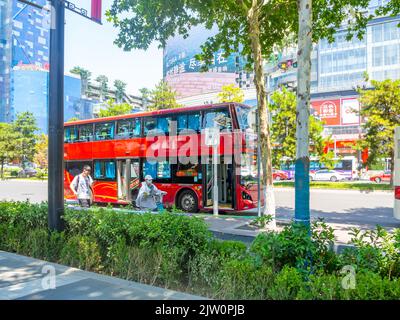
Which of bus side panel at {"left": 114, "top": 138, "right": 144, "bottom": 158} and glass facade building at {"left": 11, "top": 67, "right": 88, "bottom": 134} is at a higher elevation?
glass facade building at {"left": 11, "top": 67, "right": 88, "bottom": 134}

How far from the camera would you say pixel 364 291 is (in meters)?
3.16

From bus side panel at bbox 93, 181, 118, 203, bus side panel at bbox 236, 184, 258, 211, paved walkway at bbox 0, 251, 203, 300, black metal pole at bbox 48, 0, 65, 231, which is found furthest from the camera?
bus side panel at bbox 93, 181, 118, 203

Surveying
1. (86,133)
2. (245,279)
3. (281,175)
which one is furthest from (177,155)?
(281,175)

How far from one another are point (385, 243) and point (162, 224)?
270 centimetres

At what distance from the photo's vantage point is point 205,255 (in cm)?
Answer: 451

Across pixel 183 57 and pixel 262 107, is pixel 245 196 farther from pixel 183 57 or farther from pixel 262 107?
pixel 183 57

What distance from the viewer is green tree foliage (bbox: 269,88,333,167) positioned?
25.3 metres

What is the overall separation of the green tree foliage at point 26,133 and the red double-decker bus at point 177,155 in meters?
34.8

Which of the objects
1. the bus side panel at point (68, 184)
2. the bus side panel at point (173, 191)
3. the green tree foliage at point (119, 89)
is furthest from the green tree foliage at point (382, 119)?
the green tree foliage at point (119, 89)

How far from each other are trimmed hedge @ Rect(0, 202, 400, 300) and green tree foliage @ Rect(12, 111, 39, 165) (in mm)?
43788

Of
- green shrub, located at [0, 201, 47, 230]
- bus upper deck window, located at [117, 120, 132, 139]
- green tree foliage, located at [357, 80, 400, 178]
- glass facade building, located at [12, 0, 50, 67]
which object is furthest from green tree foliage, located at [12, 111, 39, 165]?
glass facade building, located at [12, 0, 50, 67]

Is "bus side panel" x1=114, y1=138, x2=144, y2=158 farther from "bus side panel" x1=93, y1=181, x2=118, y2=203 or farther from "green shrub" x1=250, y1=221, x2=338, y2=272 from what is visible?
"green shrub" x1=250, y1=221, x2=338, y2=272

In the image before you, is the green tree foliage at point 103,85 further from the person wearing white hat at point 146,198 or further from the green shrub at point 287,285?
the green shrub at point 287,285
